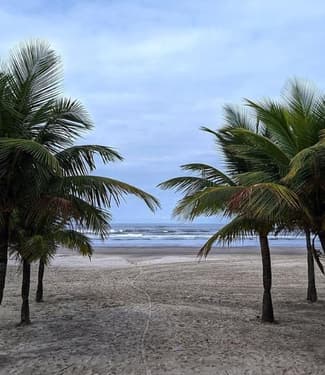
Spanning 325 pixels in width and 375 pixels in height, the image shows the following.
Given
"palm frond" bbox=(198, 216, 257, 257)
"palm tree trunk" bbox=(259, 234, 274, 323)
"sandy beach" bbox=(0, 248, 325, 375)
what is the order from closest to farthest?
1. "sandy beach" bbox=(0, 248, 325, 375)
2. "palm frond" bbox=(198, 216, 257, 257)
3. "palm tree trunk" bbox=(259, 234, 274, 323)

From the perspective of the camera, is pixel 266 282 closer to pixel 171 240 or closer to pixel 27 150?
pixel 27 150

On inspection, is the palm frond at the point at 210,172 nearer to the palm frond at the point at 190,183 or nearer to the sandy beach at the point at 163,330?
the palm frond at the point at 190,183

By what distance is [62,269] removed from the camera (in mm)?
22984

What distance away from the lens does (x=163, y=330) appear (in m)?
9.35

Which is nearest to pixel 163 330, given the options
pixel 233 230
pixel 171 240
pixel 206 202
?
pixel 233 230

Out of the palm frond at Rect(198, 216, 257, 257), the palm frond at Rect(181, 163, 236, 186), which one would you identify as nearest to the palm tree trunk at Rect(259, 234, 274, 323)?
the palm frond at Rect(198, 216, 257, 257)

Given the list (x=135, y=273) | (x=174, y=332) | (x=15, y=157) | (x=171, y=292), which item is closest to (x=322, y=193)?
(x=174, y=332)

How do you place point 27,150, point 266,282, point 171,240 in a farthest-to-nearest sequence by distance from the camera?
point 171,240
point 266,282
point 27,150

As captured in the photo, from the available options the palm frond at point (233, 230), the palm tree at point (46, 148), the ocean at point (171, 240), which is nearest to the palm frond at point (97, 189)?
the palm tree at point (46, 148)

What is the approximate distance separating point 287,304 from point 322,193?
5.99 metres

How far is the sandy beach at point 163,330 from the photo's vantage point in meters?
7.18

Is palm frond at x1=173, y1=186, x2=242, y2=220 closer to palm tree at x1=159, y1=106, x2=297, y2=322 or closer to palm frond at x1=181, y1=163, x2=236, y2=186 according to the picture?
palm tree at x1=159, y1=106, x2=297, y2=322

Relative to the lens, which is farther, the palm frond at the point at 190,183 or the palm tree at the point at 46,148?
the palm frond at the point at 190,183

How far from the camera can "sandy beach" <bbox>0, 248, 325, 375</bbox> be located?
7176 millimetres
